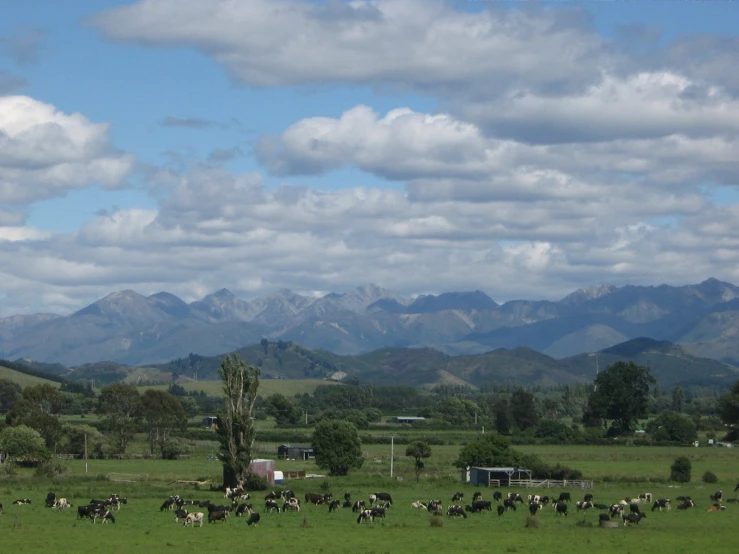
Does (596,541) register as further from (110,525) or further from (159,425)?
(159,425)

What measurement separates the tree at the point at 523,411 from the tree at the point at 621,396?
897cm

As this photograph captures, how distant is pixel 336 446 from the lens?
90750mm

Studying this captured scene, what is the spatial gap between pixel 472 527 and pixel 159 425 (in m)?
78.8

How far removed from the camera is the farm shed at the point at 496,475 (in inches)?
3187

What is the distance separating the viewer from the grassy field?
146 feet

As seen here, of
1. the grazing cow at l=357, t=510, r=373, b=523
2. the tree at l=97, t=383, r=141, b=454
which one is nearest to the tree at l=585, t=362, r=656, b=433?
the tree at l=97, t=383, r=141, b=454

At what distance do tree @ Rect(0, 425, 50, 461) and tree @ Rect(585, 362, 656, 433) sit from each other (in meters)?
88.5

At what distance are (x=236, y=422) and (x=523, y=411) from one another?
304 feet

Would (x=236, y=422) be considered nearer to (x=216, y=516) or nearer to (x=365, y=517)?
(x=216, y=516)

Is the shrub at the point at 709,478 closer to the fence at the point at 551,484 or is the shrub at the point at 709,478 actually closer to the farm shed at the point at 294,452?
the fence at the point at 551,484

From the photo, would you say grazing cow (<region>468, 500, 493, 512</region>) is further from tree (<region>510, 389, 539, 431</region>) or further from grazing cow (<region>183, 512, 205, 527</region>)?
tree (<region>510, 389, 539, 431</region>)

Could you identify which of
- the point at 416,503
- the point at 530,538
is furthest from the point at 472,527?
the point at 416,503

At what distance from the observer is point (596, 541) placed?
46531mm

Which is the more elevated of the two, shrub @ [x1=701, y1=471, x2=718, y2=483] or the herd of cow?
shrub @ [x1=701, y1=471, x2=718, y2=483]
